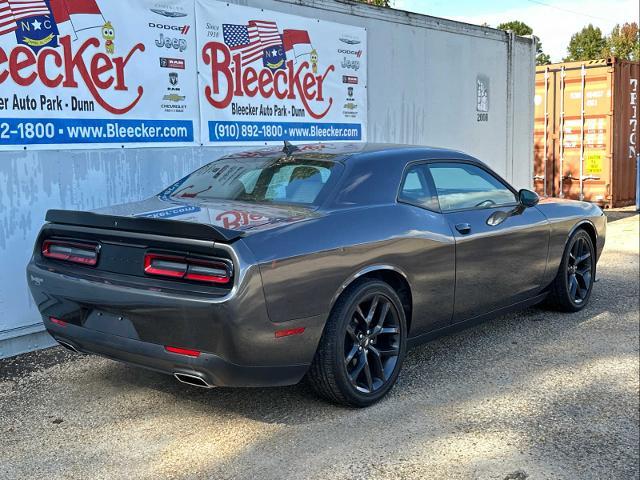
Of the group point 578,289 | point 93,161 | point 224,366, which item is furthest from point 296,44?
point 224,366

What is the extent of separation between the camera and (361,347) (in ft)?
12.7

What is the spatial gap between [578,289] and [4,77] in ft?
16.1

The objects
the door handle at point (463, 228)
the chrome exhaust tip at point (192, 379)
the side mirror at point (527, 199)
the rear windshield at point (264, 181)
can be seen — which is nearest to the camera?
the chrome exhaust tip at point (192, 379)

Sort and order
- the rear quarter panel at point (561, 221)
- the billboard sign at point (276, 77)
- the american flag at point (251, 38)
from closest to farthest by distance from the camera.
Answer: the rear quarter panel at point (561, 221) → the billboard sign at point (276, 77) → the american flag at point (251, 38)

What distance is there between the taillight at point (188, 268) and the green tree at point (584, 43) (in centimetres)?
6252

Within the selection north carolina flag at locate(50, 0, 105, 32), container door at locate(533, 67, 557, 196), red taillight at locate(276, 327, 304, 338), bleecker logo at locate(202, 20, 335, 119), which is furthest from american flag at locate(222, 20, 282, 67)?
container door at locate(533, 67, 557, 196)

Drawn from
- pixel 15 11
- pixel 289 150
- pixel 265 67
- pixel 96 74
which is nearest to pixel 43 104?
pixel 96 74

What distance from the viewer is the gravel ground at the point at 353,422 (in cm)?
324

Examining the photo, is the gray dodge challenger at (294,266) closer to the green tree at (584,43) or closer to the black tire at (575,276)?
the black tire at (575,276)

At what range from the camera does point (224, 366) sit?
3.28 metres

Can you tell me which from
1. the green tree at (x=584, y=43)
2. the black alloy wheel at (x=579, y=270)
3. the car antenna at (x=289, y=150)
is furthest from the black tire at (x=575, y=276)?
the green tree at (x=584, y=43)

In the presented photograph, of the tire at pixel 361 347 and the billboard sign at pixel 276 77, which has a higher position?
the billboard sign at pixel 276 77

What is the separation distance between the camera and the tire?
3674mm

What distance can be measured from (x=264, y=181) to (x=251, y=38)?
2811 millimetres
